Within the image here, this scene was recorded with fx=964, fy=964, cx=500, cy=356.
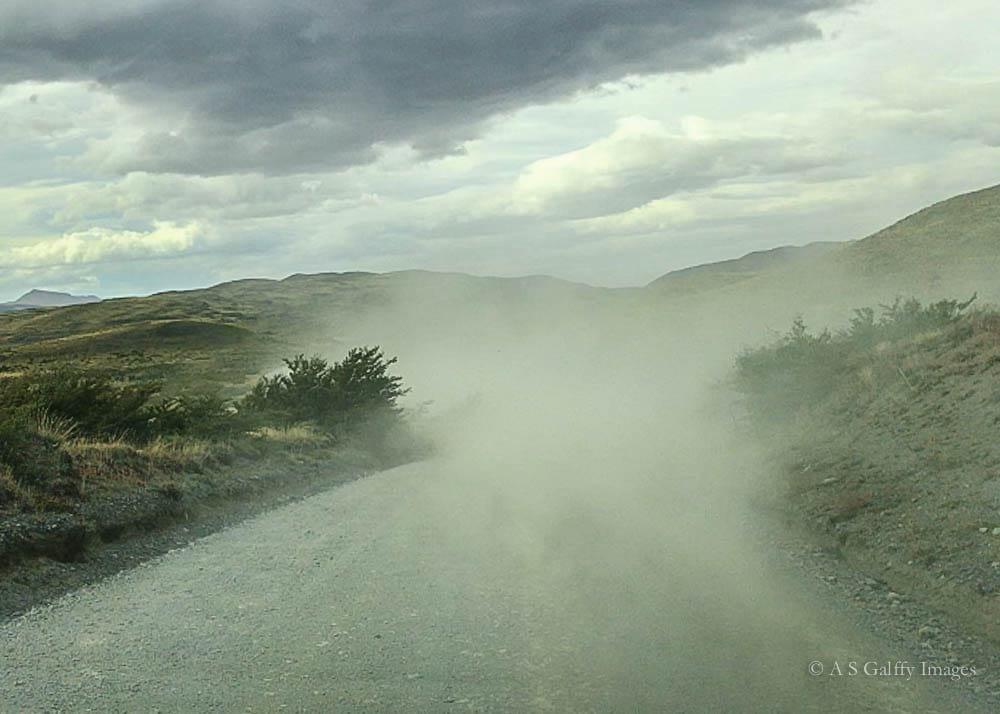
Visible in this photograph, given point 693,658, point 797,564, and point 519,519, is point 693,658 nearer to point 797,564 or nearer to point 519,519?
point 797,564

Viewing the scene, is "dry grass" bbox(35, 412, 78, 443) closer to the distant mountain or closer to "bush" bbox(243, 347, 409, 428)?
"bush" bbox(243, 347, 409, 428)

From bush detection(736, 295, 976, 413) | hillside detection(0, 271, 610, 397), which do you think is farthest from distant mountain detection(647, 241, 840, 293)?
bush detection(736, 295, 976, 413)

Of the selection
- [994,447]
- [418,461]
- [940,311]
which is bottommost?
[418,461]

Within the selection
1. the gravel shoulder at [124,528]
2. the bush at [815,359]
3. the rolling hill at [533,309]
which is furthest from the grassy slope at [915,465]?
the rolling hill at [533,309]

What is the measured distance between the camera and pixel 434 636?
8.99 metres

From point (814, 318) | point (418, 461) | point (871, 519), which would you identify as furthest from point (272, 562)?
point (814, 318)

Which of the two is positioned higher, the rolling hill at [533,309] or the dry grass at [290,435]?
the rolling hill at [533,309]

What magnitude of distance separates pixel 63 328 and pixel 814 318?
88.6 metres

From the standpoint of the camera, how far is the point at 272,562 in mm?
12789

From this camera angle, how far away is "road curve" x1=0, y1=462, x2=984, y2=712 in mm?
7367

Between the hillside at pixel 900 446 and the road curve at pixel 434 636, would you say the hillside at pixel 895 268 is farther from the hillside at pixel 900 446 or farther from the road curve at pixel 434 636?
the road curve at pixel 434 636

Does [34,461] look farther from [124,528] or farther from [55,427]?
[55,427]

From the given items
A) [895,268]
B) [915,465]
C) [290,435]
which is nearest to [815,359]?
[915,465]

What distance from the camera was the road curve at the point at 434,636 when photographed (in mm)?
7367
